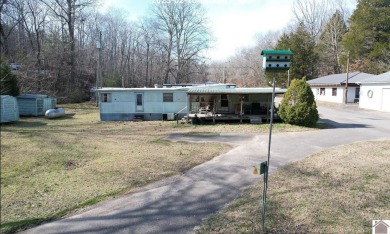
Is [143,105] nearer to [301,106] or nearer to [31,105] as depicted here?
[31,105]

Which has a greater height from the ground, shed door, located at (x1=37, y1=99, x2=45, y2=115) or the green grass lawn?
shed door, located at (x1=37, y1=99, x2=45, y2=115)

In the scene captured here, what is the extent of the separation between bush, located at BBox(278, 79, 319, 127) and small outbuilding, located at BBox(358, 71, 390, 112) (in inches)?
424

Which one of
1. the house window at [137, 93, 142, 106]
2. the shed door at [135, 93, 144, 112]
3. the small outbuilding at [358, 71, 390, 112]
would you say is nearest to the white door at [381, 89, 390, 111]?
the small outbuilding at [358, 71, 390, 112]

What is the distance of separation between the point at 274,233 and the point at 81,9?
124ft

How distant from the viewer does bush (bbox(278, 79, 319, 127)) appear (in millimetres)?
14531

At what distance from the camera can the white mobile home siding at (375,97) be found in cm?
2188

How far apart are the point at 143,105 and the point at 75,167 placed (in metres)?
12.2

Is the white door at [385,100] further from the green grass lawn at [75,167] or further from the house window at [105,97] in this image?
the house window at [105,97]

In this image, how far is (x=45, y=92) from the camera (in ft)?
89.0

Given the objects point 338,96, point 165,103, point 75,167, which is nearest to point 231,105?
point 165,103

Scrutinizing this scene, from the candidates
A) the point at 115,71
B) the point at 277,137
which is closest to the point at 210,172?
the point at 277,137

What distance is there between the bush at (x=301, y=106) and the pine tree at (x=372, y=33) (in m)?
24.2

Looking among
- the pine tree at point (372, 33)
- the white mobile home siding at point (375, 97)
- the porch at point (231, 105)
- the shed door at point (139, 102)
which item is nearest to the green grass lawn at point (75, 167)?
the porch at point (231, 105)

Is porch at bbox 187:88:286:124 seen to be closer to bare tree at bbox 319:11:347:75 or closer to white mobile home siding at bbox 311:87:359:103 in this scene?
white mobile home siding at bbox 311:87:359:103
